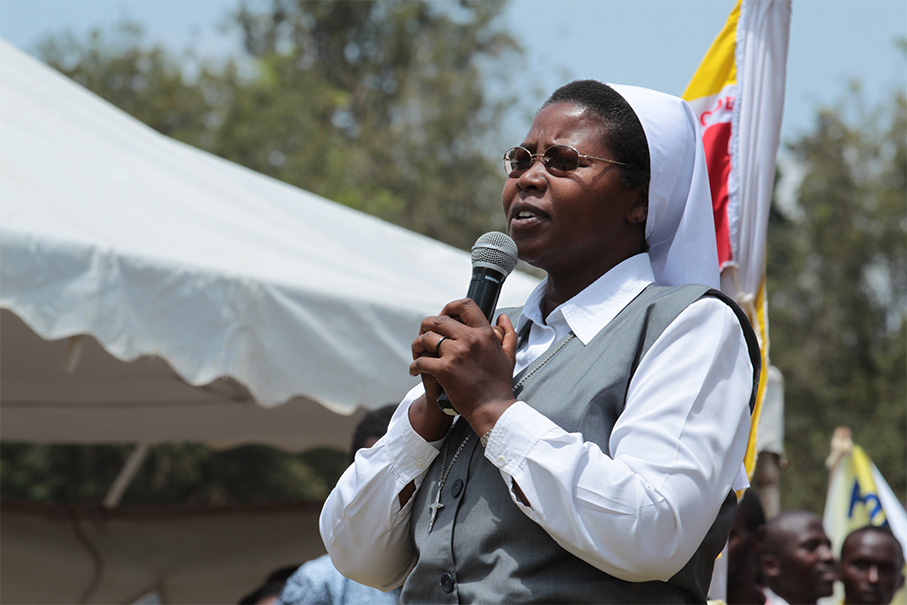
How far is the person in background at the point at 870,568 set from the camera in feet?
17.8

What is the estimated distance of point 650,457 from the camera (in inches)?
63.2

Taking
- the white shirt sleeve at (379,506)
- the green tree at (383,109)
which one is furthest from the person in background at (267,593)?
the green tree at (383,109)

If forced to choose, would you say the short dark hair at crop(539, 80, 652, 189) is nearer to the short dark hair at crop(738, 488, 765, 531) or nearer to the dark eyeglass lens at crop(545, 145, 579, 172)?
the dark eyeglass lens at crop(545, 145, 579, 172)

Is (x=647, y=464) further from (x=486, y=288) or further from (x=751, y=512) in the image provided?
(x=751, y=512)

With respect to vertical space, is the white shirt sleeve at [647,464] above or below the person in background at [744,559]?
above

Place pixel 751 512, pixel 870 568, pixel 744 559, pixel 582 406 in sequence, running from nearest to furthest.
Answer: pixel 582 406, pixel 744 559, pixel 751 512, pixel 870 568

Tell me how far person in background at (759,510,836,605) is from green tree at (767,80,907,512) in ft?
60.9

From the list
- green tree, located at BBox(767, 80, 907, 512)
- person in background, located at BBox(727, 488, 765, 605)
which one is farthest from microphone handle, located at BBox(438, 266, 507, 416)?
green tree, located at BBox(767, 80, 907, 512)

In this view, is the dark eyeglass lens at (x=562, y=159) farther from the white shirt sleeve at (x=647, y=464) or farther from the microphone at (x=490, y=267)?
the white shirt sleeve at (x=647, y=464)

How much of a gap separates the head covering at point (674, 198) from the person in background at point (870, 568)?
400 centimetres

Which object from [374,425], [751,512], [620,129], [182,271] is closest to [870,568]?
[751,512]

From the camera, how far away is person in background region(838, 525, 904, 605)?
5.44 metres

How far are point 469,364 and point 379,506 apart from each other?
0.37 meters

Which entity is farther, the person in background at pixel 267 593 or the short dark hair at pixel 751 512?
the person in background at pixel 267 593
